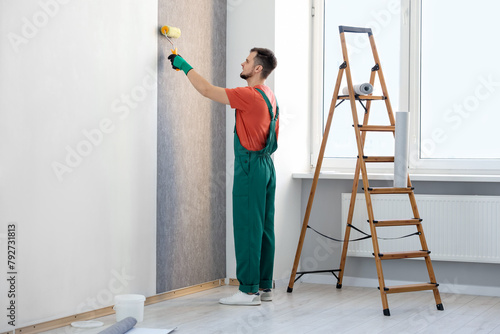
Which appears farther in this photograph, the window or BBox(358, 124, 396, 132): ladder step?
the window

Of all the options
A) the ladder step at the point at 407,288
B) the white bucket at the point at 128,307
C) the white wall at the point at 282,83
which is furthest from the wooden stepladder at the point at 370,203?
the white bucket at the point at 128,307

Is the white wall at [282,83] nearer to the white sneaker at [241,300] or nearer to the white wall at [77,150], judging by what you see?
the white sneaker at [241,300]

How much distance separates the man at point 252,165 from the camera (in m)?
3.78

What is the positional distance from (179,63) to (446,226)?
2.04 meters

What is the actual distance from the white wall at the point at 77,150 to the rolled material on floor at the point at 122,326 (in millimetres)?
359

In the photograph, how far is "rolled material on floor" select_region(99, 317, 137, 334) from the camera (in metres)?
2.89

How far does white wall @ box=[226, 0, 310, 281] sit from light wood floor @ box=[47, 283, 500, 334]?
1.55 feet

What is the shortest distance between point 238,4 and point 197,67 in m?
0.66

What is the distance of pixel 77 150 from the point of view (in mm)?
3242

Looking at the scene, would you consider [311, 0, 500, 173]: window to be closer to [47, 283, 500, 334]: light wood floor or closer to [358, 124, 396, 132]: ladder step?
[358, 124, 396, 132]: ladder step

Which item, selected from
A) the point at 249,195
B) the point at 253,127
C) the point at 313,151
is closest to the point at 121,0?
the point at 253,127

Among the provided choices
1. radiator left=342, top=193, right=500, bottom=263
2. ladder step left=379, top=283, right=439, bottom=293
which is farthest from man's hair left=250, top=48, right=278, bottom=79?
ladder step left=379, top=283, right=439, bottom=293

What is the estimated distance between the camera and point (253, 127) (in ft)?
12.4

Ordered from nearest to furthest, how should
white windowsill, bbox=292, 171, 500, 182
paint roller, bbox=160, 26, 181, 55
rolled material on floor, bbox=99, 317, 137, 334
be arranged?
rolled material on floor, bbox=99, 317, 137, 334
paint roller, bbox=160, 26, 181, 55
white windowsill, bbox=292, 171, 500, 182
